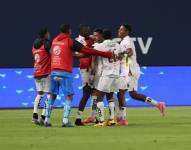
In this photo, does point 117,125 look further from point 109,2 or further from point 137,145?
point 109,2

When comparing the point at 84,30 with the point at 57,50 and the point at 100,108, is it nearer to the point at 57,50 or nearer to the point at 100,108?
the point at 57,50

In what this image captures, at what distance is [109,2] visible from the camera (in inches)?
1050

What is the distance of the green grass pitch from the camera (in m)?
11.7

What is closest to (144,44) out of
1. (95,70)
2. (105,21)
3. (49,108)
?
(105,21)

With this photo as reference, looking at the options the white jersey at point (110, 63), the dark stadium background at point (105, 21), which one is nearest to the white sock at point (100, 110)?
the white jersey at point (110, 63)

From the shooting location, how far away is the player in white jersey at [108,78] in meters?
16.0

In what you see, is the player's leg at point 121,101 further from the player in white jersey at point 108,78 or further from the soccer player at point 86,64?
the soccer player at point 86,64

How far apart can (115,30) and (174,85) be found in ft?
10.7

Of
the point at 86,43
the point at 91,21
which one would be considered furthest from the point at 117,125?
the point at 91,21

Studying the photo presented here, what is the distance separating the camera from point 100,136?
13391 millimetres

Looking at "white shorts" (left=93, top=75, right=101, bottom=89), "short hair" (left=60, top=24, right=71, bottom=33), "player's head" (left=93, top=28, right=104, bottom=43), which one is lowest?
"white shorts" (left=93, top=75, right=101, bottom=89)

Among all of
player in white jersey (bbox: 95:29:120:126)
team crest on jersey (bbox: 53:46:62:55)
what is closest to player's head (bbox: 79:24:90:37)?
player in white jersey (bbox: 95:29:120:126)

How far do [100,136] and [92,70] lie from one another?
341cm

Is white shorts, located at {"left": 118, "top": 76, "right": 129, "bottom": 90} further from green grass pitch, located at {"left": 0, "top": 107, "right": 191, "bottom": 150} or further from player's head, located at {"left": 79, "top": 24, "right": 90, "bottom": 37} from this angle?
player's head, located at {"left": 79, "top": 24, "right": 90, "bottom": 37}
